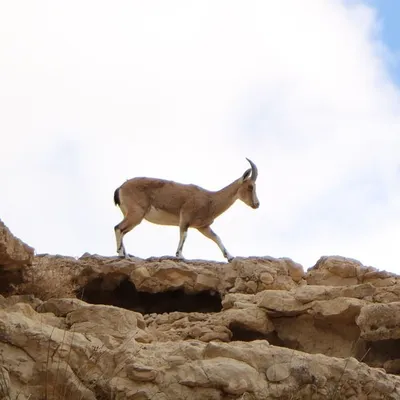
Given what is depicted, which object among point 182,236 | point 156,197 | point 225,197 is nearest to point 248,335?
point 182,236

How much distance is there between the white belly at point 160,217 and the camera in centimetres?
1933

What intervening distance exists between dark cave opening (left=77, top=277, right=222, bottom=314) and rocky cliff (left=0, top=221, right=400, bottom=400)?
0.02m

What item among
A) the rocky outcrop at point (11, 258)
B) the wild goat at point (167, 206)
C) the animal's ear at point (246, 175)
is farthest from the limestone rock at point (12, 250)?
the animal's ear at point (246, 175)

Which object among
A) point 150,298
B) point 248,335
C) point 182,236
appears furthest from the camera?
point 182,236

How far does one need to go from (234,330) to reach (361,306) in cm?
140

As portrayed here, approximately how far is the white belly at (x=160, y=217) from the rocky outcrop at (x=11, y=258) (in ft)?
28.4

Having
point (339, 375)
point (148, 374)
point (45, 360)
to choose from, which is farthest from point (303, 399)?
point (45, 360)

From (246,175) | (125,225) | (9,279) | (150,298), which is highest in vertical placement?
(246,175)

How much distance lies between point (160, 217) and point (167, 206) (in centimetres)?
27

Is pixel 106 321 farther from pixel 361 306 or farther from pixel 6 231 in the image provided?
pixel 361 306

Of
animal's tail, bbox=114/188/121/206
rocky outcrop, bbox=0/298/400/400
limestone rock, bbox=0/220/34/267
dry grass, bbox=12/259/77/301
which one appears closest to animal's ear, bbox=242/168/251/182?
animal's tail, bbox=114/188/121/206

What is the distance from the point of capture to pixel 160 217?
766 inches

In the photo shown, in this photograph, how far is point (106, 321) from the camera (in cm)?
909

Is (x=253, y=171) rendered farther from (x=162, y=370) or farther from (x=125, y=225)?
(x=162, y=370)
